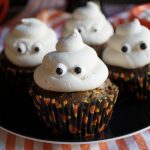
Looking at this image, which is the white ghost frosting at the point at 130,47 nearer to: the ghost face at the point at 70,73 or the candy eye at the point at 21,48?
the ghost face at the point at 70,73

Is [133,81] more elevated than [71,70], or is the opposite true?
[71,70]

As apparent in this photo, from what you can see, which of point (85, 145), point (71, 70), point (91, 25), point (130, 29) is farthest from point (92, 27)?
point (85, 145)

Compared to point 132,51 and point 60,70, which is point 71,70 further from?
point 132,51

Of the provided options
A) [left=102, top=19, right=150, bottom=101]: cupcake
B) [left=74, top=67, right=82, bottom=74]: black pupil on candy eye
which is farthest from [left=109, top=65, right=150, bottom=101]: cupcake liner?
[left=74, top=67, right=82, bottom=74]: black pupil on candy eye

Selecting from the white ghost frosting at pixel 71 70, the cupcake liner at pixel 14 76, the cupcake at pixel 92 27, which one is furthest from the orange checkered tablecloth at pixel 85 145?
the cupcake at pixel 92 27

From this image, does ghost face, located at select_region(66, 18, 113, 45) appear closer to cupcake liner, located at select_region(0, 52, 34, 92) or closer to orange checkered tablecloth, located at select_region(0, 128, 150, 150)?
cupcake liner, located at select_region(0, 52, 34, 92)

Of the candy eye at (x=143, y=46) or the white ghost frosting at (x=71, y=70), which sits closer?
the white ghost frosting at (x=71, y=70)

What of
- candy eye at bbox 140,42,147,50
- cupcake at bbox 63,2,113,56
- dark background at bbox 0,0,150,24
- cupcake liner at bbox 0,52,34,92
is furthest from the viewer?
dark background at bbox 0,0,150,24
